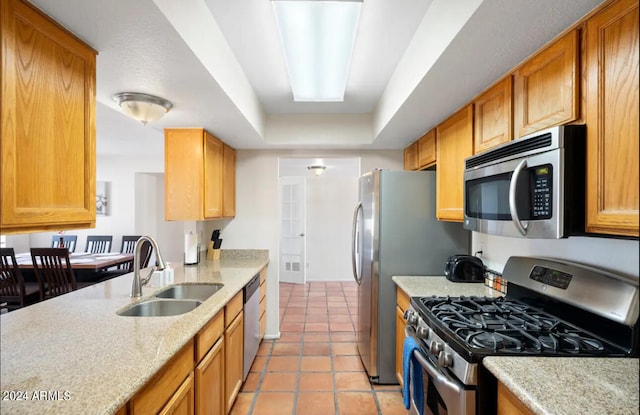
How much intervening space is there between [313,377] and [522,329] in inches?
68.3

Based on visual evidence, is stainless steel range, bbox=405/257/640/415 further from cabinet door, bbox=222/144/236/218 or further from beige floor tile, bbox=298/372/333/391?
cabinet door, bbox=222/144/236/218

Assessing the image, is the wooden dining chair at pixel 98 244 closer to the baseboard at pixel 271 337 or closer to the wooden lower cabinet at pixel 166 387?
the baseboard at pixel 271 337

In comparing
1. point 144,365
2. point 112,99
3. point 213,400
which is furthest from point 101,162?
point 144,365

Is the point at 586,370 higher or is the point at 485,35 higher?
the point at 485,35

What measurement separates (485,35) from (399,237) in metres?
1.55

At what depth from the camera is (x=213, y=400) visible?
1677 mm

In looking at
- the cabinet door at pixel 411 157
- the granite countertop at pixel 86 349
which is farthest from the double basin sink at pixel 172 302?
the cabinet door at pixel 411 157

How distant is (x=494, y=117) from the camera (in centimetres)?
162

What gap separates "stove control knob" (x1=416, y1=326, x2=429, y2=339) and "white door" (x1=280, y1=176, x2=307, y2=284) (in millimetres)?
4225

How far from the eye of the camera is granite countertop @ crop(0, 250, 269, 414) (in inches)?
32.1

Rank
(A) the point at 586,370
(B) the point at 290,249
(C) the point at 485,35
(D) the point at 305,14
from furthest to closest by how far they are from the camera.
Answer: (B) the point at 290,249 < (D) the point at 305,14 < (C) the point at 485,35 < (A) the point at 586,370

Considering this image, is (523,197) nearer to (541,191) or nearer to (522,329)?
(541,191)

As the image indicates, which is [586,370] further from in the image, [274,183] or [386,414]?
[274,183]

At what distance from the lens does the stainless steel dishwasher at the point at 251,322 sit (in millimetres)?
2371
